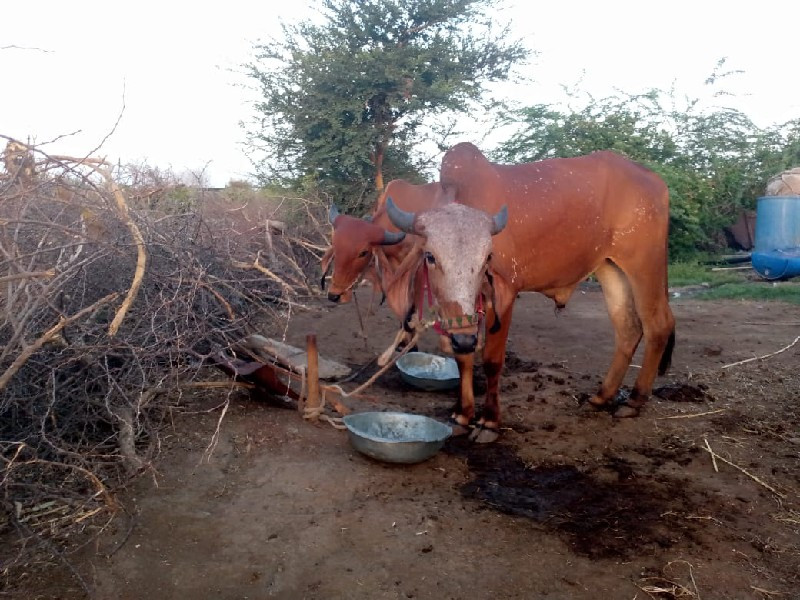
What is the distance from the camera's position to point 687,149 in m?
15.2

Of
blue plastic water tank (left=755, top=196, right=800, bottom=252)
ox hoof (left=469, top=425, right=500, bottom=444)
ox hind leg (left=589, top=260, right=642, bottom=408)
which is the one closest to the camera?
ox hoof (left=469, top=425, right=500, bottom=444)

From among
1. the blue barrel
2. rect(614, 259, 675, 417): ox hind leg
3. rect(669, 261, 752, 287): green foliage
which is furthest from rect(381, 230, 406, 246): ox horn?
the blue barrel

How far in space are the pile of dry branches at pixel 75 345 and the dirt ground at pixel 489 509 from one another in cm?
28

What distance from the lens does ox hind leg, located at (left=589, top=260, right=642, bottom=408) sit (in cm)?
519

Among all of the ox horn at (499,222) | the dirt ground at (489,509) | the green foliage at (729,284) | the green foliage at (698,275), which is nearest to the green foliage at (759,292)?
the green foliage at (729,284)

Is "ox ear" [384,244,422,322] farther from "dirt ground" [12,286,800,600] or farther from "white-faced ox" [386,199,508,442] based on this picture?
"dirt ground" [12,286,800,600]

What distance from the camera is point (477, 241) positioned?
379cm

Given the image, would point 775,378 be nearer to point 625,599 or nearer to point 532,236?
point 532,236

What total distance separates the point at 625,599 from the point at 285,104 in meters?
11.8

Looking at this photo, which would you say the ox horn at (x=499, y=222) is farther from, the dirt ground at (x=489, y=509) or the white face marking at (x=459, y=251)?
the dirt ground at (x=489, y=509)

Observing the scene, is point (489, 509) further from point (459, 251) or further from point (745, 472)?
point (745, 472)

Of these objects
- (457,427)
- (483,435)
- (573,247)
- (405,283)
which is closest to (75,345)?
(405,283)

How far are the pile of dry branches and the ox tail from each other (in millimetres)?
3739

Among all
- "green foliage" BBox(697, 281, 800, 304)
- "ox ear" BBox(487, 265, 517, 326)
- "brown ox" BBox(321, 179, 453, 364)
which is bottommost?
"green foliage" BBox(697, 281, 800, 304)
